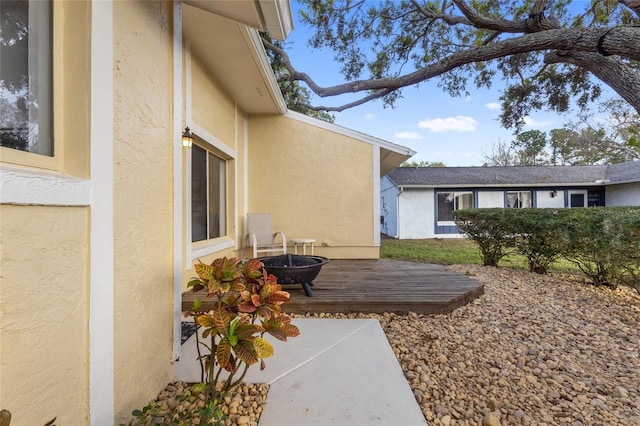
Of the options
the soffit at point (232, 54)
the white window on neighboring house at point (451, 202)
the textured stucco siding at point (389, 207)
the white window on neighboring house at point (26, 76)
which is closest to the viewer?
the white window on neighboring house at point (26, 76)

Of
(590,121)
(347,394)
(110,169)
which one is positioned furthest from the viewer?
(590,121)

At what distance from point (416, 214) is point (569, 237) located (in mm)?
9509

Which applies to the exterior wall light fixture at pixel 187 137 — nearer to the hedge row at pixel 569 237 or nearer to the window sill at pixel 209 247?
the window sill at pixel 209 247

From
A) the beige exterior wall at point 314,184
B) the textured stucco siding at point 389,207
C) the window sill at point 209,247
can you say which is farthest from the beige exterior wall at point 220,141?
the textured stucco siding at point 389,207

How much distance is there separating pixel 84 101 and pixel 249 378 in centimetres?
200

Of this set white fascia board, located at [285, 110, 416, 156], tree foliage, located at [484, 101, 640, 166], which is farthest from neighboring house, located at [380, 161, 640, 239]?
white fascia board, located at [285, 110, 416, 156]

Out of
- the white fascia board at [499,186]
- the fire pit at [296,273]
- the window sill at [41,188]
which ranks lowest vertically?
A: the fire pit at [296,273]

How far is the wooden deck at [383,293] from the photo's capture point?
3.30 meters

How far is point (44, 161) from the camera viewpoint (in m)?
1.25

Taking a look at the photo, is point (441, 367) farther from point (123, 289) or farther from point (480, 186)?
point (480, 186)

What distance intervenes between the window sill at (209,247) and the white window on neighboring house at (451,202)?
12.0 metres

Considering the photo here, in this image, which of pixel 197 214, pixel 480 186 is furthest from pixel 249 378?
pixel 480 186

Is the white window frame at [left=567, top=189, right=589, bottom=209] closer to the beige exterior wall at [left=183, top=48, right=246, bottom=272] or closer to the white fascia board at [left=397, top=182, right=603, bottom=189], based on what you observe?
the white fascia board at [left=397, top=182, right=603, bottom=189]

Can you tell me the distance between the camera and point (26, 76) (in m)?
1.22
